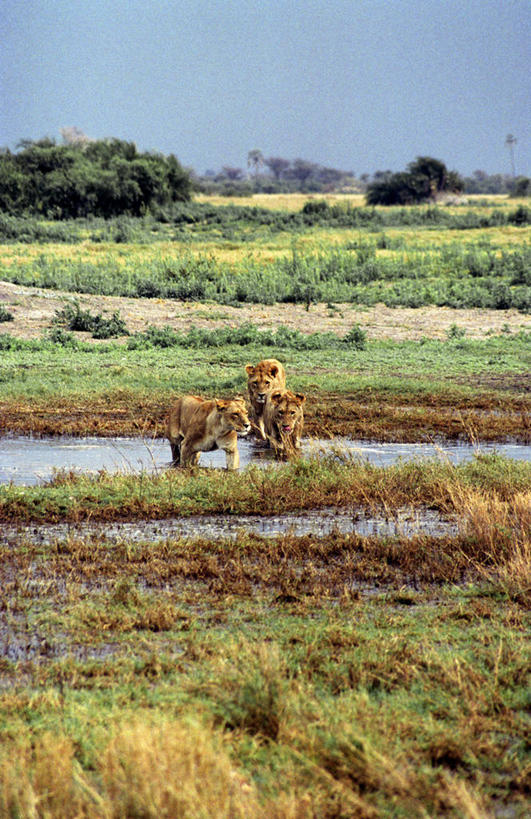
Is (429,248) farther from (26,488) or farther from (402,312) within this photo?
(26,488)

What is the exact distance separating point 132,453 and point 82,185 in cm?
5394

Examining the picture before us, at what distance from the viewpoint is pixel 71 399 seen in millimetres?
16625

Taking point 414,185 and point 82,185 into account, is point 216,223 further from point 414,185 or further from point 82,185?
point 414,185

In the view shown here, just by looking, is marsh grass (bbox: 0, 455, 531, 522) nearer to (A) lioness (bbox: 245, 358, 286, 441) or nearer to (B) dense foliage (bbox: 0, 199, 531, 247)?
(A) lioness (bbox: 245, 358, 286, 441)

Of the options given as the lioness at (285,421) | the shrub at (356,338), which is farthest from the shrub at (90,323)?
the lioness at (285,421)

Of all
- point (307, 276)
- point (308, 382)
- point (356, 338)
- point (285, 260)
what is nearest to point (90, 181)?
point (285, 260)

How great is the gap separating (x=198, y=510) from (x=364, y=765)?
5.60 meters

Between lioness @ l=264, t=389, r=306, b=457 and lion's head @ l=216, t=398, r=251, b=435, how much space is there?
1167 mm

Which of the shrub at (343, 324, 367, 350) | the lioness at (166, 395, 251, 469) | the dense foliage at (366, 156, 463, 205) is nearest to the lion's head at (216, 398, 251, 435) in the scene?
the lioness at (166, 395, 251, 469)

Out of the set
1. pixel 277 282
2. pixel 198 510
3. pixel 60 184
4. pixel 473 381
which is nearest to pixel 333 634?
pixel 198 510

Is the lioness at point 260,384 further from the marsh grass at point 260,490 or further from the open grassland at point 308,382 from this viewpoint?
the marsh grass at point 260,490

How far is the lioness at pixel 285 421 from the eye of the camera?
1232cm

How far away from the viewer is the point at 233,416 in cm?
1116

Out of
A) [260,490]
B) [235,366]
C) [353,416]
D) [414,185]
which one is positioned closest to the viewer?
[260,490]
